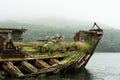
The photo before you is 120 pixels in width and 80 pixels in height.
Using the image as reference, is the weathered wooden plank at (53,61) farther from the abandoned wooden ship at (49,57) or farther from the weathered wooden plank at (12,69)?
the weathered wooden plank at (12,69)

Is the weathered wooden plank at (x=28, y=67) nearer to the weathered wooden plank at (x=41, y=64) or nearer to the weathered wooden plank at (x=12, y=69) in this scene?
the weathered wooden plank at (x=41, y=64)

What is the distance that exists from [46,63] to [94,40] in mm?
7701

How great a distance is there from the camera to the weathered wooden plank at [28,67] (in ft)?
105

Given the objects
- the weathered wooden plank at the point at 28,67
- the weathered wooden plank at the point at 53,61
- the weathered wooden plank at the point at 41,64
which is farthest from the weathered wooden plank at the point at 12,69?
the weathered wooden plank at the point at 53,61

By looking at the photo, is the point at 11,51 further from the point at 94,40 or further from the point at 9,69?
the point at 94,40

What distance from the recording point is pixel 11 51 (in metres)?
32.5

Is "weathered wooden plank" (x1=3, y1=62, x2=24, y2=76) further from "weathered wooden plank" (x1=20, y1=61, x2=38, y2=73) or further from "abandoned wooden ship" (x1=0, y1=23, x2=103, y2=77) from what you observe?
"weathered wooden plank" (x1=20, y1=61, x2=38, y2=73)

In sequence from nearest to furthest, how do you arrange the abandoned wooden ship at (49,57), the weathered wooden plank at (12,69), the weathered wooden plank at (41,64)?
the weathered wooden plank at (12,69)
the abandoned wooden ship at (49,57)
the weathered wooden plank at (41,64)

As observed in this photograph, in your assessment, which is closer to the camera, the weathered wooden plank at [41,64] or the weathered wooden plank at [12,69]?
the weathered wooden plank at [12,69]

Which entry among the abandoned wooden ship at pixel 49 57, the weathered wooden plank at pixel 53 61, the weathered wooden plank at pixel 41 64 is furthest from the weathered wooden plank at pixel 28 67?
the weathered wooden plank at pixel 53 61

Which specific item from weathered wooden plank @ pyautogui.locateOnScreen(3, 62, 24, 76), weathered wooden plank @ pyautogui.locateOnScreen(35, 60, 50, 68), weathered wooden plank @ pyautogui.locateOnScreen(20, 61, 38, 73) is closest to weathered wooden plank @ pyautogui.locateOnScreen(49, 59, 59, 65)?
weathered wooden plank @ pyautogui.locateOnScreen(35, 60, 50, 68)

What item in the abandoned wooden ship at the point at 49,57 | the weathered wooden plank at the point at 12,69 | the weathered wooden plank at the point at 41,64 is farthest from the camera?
the weathered wooden plank at the point at 41,64

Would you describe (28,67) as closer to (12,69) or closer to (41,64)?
(41,64)

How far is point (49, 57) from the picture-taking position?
35.5 m
